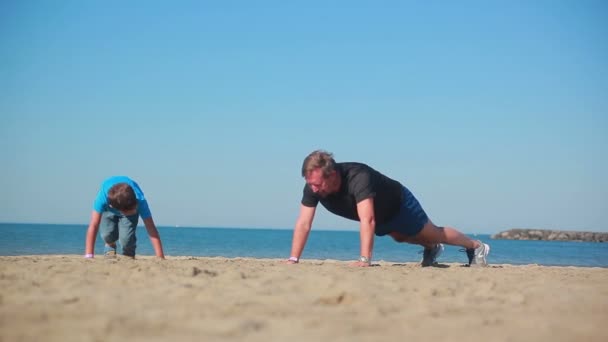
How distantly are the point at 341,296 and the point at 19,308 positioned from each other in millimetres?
1541

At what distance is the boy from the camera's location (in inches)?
227

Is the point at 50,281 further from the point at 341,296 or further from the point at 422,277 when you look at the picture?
the point at 422,277

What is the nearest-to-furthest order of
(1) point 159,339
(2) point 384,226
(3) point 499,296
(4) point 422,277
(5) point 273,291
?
(1) point 159,339 → (5) point 273,291 → (3) point 499,296 → (4) point 422,277 → (2) point 384,226

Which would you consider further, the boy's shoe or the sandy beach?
the boy's shoe

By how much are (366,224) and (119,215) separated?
108 inches

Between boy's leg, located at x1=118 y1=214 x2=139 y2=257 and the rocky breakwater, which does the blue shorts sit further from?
the rocky breakwater

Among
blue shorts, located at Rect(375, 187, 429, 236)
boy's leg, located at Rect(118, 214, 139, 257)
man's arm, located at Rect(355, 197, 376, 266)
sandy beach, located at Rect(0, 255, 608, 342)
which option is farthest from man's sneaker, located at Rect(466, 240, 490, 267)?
boy's leg, located at Rect(118, 214, 139, 257)

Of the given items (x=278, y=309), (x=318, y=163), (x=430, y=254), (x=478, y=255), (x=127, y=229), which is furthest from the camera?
(x=478, y=255)

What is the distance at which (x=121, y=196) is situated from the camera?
18.7 ft

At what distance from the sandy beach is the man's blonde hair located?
5.03 ft

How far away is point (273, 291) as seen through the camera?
317cm

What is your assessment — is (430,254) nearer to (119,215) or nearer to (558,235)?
(119,215)


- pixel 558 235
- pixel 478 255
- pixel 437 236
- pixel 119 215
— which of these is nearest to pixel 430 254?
pixel 437 236

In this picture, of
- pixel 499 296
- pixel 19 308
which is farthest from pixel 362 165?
pixel 19 308
